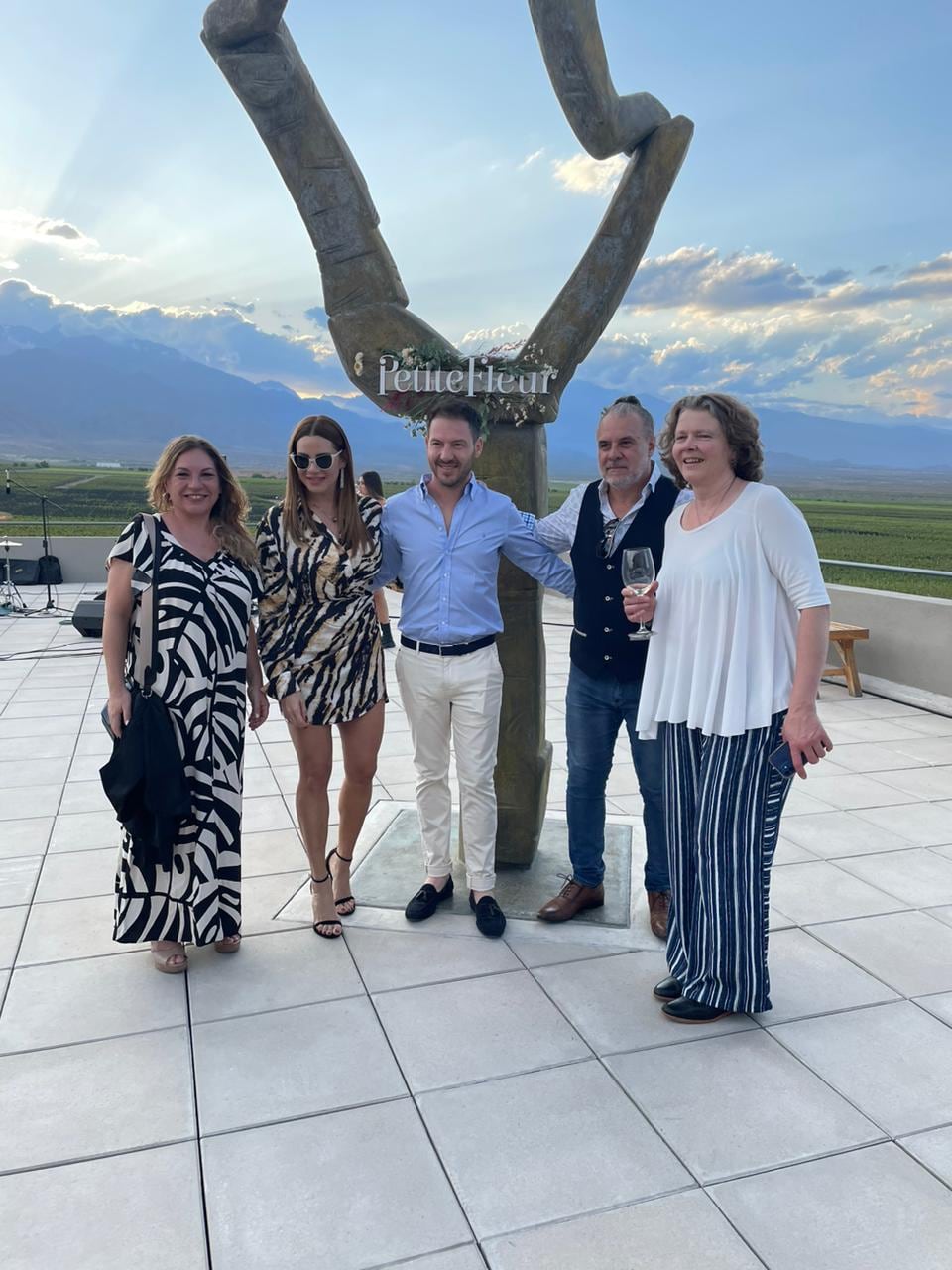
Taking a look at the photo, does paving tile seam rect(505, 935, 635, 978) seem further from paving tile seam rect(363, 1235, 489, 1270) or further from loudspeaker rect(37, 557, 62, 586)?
loudspeaker rect(37, 557, 62, 586)

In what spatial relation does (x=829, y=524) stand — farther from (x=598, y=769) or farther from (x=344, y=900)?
(x=344, y=900)

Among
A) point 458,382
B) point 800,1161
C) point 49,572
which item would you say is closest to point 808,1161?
point 800,1161

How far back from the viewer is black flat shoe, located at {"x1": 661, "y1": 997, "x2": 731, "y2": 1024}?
2246mm

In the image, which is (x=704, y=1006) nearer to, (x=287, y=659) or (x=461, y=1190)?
(x=461, y=1190)

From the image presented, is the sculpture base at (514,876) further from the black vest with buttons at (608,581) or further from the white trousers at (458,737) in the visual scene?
the black vest with buttons at (608,581)

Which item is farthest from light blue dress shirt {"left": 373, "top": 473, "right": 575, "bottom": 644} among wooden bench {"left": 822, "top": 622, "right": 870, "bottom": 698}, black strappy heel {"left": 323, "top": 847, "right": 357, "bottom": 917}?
wooden bench {"left": 822, "top": 622, "right": 870, "bottom": 698}

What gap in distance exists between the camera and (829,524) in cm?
4319

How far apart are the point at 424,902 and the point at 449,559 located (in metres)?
1.17

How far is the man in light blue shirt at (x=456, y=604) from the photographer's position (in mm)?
2586

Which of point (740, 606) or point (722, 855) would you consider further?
point (722, 855)

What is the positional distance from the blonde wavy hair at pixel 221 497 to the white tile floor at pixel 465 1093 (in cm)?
128

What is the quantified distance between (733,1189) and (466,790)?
1349 mm

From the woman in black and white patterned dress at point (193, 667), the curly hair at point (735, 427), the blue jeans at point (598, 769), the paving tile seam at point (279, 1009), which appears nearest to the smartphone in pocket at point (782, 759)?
the blue jeans at point (598, 769)

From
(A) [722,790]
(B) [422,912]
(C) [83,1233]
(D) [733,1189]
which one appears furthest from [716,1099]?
(C) [83,1233]
